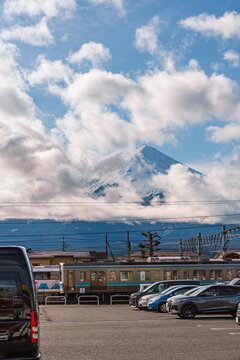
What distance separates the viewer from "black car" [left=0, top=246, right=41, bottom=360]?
8.15 metres

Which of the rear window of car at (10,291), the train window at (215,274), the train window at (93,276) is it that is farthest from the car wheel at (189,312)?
the train window at (93,276)

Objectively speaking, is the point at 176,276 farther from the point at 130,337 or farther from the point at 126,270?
the point at 130,337

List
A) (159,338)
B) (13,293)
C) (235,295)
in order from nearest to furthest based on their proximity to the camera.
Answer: (13,293) < (159,338) < (235,295)

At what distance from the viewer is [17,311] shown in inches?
324

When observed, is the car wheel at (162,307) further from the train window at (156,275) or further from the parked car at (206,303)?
the train window at (156,275)

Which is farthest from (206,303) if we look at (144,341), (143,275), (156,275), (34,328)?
(143,275)

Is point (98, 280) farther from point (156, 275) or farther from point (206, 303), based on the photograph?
point (206, 303)

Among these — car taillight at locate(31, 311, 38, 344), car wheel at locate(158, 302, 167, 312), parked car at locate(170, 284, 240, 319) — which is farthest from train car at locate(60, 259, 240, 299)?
car taillight at locate(31, 311, 38, 344)

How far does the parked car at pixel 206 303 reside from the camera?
22.6 metres

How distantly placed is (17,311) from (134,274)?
131ft

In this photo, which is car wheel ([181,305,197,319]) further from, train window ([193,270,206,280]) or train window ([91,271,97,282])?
train window ([91,271,97,282])

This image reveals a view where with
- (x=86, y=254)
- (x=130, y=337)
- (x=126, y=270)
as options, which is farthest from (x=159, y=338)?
(x=86, y=254)

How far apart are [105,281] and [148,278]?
12.6 ft

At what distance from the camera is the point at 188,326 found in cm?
1923
